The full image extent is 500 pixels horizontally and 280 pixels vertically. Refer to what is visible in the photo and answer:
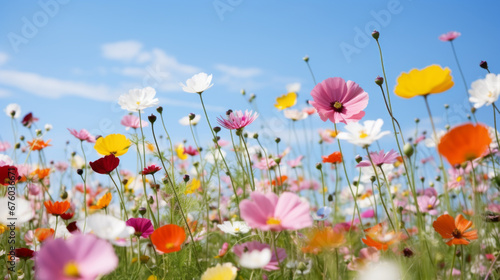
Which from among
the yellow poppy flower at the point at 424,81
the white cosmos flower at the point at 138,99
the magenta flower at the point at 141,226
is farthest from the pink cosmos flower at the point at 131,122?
the yellow poppy flower at the point at 424,81

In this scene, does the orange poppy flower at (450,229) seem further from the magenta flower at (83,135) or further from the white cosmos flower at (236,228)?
the magenta flower at (83,135)

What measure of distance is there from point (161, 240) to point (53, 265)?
0.44 meters

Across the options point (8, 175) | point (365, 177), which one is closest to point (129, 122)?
point (8, 175)

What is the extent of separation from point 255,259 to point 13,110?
7.42 ft

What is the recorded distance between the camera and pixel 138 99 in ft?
4.21

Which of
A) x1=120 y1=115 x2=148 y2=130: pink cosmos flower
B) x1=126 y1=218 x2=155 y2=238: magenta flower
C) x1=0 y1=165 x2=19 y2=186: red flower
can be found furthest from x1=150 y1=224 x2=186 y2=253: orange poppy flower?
x1=120 y1=115 x2=148 y2=130: pink cosmos flower

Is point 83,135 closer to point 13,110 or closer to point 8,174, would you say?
point 8,174

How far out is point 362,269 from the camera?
947 millimetres

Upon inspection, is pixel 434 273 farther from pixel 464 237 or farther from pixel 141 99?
pixel 141 99

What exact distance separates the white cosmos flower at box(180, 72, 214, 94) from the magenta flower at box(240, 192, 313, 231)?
61 centimetres

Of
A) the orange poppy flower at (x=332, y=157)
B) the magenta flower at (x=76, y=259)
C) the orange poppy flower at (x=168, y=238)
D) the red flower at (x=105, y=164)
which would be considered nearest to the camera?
the magenta flower at (x=76, y=259)

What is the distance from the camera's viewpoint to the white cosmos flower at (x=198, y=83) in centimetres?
125

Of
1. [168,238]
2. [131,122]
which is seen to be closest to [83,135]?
[131,122]

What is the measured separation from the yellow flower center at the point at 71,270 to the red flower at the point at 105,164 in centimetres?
56
